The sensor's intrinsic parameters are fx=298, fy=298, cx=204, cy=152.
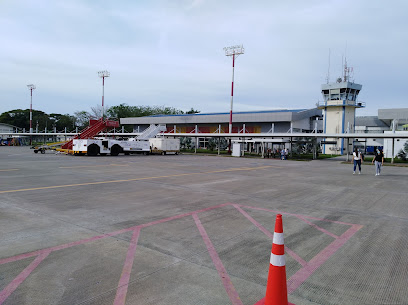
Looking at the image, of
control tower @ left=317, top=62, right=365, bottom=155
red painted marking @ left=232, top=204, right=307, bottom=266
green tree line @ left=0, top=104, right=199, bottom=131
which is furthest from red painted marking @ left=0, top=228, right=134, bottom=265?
green tree line @ left=0, top=104, right=199, bottom=131

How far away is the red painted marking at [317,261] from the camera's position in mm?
3939

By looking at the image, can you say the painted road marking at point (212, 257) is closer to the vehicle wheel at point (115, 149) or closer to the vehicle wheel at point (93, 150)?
the vehicle wheel at point (93, 150)

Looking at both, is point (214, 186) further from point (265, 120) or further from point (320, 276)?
point (265, 120)

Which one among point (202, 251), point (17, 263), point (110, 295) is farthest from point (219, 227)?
point (17, 263)

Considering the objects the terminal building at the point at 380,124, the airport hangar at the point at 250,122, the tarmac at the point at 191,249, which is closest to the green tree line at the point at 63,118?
the airport hangar at the point at 250,122

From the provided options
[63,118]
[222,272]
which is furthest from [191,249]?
[63,118]

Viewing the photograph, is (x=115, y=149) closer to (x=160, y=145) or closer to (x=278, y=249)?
(x=160, y=145)

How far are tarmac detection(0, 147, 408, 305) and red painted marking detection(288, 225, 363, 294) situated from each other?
0.06 ft

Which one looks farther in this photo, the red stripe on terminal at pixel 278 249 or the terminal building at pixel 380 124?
the terminal building at pixel 380 124

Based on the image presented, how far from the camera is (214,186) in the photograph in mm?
12297

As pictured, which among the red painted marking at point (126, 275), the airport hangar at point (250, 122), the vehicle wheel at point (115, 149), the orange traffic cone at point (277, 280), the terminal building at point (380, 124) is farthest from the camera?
the terminal building at point (380, 124)

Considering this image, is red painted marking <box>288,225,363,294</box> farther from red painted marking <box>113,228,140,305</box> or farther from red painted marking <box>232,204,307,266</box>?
red painted marking <box>113,228,140,305</box>

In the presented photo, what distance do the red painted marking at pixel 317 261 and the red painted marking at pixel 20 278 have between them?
3.37 meters

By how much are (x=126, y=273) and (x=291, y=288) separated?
219 centimetres
